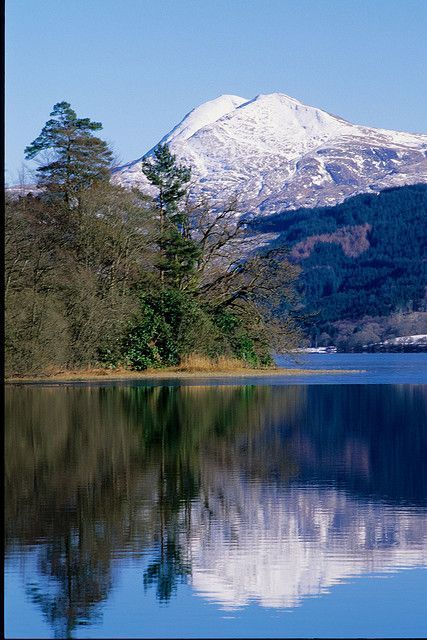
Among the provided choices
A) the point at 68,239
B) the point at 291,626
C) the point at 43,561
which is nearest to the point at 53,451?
the point at 43,561

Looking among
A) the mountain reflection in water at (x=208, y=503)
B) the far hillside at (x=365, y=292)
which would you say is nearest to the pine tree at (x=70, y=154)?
the mountain reflection in water at (x=208, y=503)

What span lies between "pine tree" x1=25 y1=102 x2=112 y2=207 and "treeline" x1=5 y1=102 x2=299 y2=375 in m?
0.05

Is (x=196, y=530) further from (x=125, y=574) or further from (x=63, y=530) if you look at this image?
(x=125, y=574)

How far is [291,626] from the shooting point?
298 inches

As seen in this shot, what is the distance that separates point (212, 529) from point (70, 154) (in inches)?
1548

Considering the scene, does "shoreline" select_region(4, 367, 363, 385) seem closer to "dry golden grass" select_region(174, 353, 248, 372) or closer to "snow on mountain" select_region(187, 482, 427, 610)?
"dry golden grass" select_region(174, 353, 248, 372)

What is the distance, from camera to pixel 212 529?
1100 centimetres

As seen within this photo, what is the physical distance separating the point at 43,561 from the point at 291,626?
2626 millimetres

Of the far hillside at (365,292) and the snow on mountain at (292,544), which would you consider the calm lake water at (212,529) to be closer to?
the snow on mountain at (292,544)

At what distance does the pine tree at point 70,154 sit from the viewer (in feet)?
156

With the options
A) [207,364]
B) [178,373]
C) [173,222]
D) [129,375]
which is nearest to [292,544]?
[129,375]

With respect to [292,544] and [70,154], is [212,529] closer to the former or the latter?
[292,544]

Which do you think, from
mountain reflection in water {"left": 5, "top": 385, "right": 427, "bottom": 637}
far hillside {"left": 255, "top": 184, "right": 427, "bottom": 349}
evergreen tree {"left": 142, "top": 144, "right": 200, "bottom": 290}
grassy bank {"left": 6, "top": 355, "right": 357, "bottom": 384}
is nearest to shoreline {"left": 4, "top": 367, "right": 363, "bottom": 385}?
grassy bank {"left": 6, "top": 355, "right": 357, "bottom": 384}

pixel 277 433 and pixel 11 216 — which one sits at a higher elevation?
pixel 11 216
